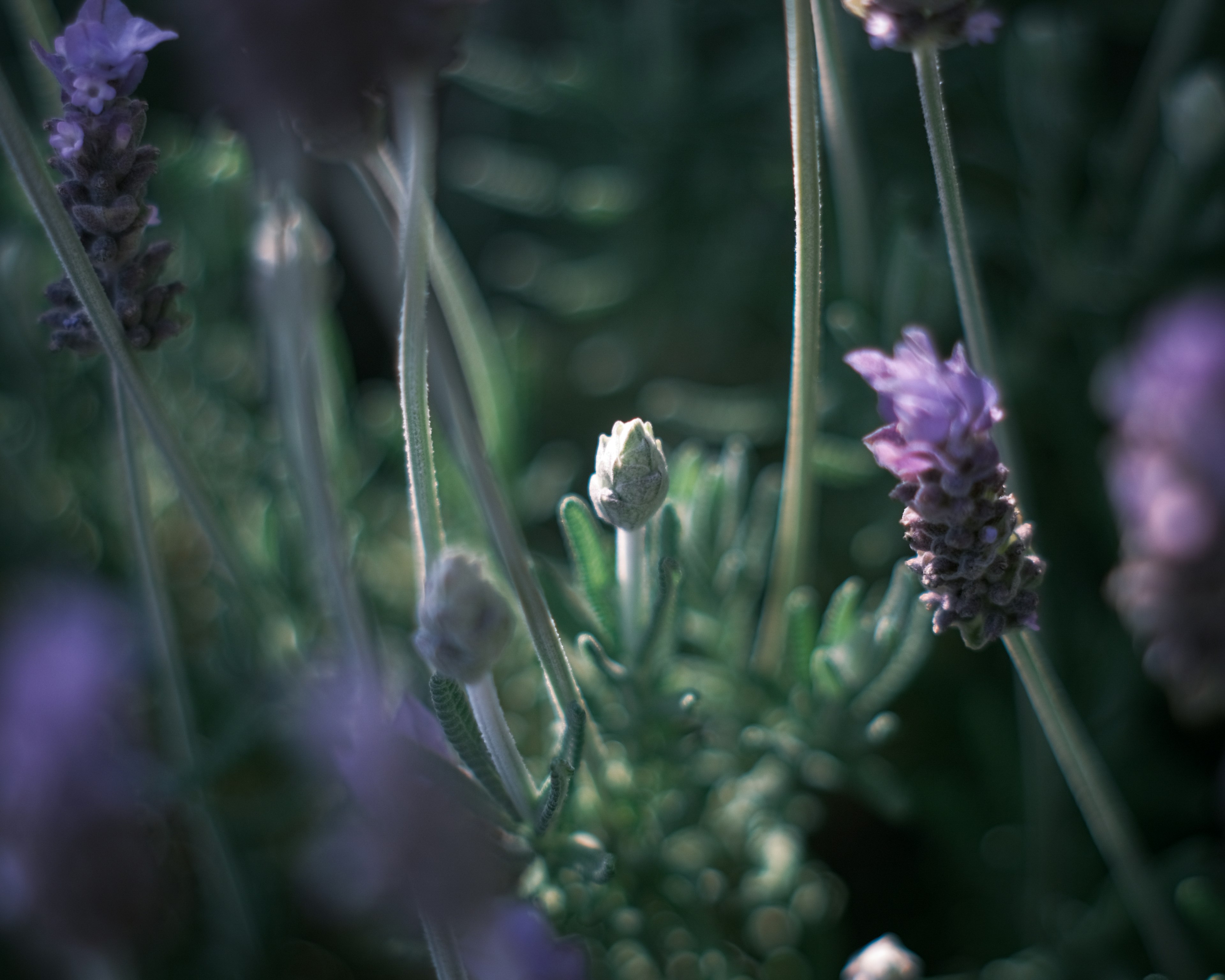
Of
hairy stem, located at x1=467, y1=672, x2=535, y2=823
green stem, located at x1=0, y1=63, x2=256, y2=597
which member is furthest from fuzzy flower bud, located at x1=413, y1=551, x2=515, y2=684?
green stem, located at x1=0, y1=63, x2=256, y2=597

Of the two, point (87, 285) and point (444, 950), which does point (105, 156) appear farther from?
point (444, 950)

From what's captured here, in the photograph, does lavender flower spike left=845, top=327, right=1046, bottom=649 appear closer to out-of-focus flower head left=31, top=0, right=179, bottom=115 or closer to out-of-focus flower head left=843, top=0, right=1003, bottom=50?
out-of-focus flower head left=843, top=0, right=1003, bottom=50

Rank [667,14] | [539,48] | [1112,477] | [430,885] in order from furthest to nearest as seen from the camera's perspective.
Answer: [539,48] < [667,14] < [1112,477] < [430,885]

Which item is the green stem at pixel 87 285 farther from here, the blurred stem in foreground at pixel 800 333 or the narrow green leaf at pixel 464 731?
the blurred stem in foreground at pixel 800 333

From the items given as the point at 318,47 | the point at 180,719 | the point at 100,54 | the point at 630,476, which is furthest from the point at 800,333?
the point at 180,719

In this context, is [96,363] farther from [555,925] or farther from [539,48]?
[539,48]

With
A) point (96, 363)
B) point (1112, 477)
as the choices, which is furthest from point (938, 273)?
point (96, 363)

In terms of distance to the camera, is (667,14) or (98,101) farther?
(667,14)
